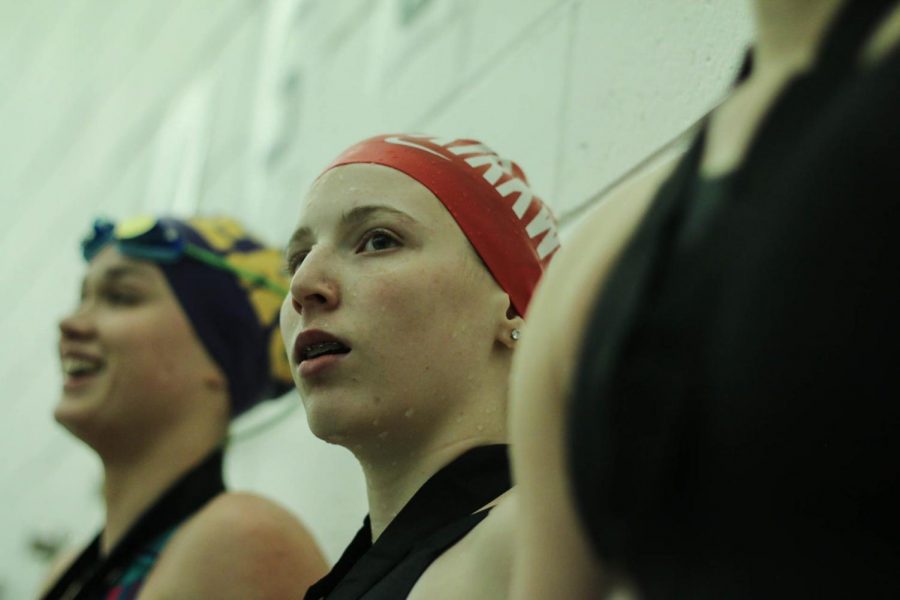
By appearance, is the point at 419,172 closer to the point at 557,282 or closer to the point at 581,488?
the point at 557,282

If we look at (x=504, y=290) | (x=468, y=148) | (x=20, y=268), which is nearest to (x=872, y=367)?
(x=504, y=290)

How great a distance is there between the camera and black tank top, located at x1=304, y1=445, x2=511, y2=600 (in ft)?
3.95

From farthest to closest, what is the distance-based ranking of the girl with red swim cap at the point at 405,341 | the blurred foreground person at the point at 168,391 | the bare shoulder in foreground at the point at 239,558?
the blurred foreground person at the point at 168,391
the bare shoulder in foreground at the point at 239,558
the girl with red swim cap at the point at 405,341

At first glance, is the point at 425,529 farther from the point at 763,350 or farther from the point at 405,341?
the point at 763,350

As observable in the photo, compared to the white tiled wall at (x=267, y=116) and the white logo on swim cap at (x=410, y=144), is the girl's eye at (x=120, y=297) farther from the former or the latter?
the white logo on swim cap at (x=410, y=144)

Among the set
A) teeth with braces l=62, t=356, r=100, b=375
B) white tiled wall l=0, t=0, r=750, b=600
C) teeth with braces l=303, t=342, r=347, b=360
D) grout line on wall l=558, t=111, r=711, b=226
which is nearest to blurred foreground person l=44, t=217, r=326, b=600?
teeth with braces l=62, t=356, r=100, b=375

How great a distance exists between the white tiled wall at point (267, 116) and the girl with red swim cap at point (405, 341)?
455mm

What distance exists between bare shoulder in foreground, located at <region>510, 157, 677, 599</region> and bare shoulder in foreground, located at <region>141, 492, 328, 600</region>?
96cm

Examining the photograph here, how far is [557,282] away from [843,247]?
222mm

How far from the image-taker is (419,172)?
4.86 ft

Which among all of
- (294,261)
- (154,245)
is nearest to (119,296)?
(154,245)

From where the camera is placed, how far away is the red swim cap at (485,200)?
1.46 metres

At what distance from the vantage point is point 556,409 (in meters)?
0.74

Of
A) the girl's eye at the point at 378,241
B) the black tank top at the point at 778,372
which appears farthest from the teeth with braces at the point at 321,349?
the black tank top at the point at 778,372
